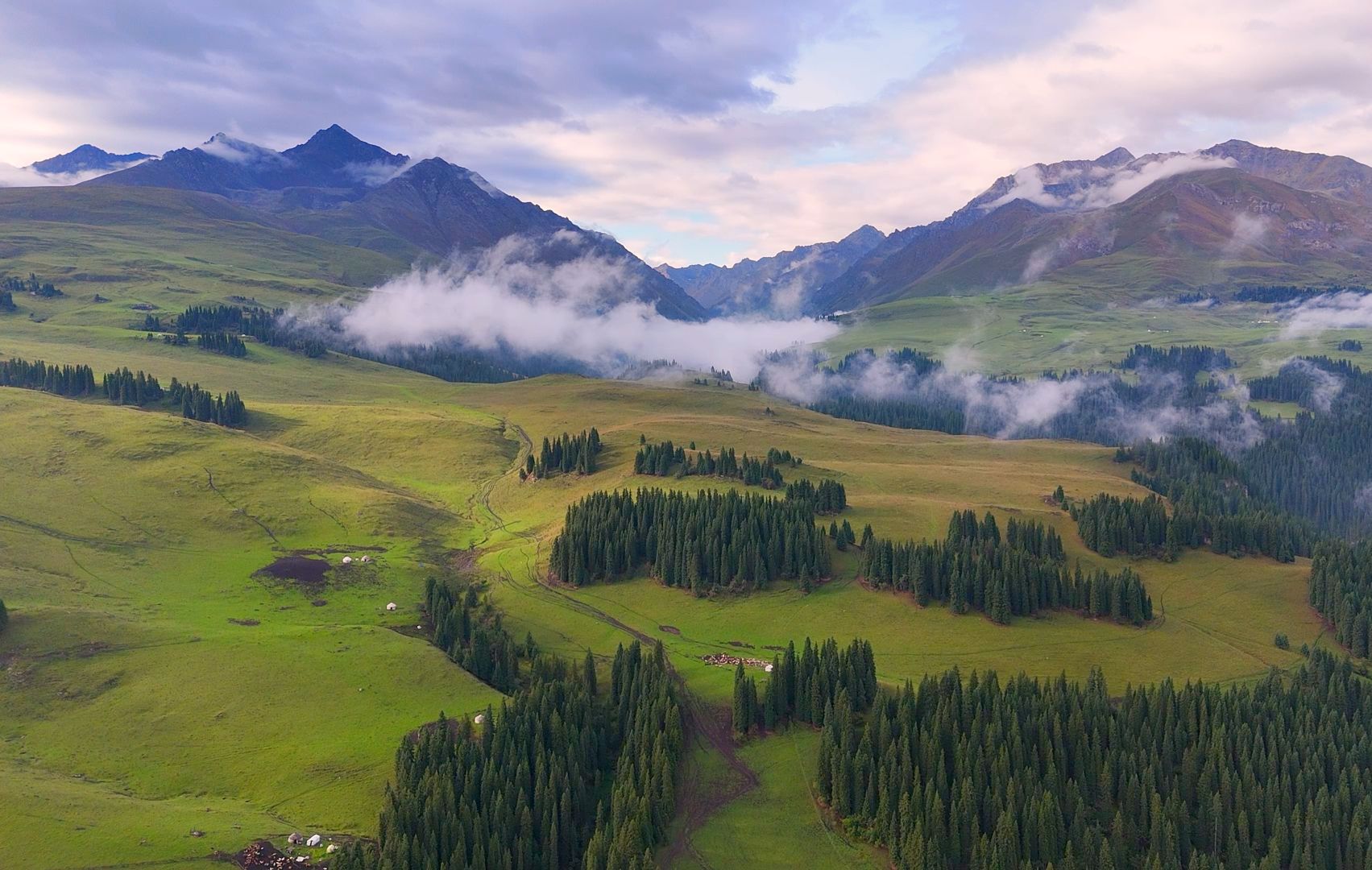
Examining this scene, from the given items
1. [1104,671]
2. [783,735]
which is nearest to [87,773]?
[783,735]

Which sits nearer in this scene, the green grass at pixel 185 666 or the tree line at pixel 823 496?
the green grass at pixel 185 666

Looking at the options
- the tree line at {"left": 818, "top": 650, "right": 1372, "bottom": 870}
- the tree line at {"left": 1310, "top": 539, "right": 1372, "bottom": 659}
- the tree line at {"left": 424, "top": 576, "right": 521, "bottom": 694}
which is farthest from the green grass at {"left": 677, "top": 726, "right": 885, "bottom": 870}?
the tree line at {"left": 1310, "top": 539, "right": 1372, "bottom": 659}

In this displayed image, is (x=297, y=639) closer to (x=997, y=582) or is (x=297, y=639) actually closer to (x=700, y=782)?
(x=700, y=782)

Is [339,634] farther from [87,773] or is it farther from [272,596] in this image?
[87,773]

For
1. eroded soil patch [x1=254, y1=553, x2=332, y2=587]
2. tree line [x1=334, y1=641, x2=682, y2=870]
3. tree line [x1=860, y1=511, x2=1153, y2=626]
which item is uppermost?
tree line [x1=860, y1=511, x2=1153, y2=626]

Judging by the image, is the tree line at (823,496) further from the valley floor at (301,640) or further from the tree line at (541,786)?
the tree line at (541,786)

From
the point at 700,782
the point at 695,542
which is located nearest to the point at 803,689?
the point at 700,782

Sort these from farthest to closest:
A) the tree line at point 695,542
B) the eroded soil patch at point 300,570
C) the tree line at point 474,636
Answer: the tree line at point 695,542, the eroded soil patch at point 300,570, the tree line at point 474,636

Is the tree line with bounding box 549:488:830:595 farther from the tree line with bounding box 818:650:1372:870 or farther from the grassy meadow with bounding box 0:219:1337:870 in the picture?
the tree line with bounding box 818:650:1372:870

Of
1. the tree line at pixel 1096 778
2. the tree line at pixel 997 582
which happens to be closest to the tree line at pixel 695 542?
Answer: the tree line at pixel 997 582
